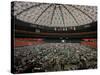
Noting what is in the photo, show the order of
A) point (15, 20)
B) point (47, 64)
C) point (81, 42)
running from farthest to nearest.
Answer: point (81, 42) → point (47, 64) → point (15, 20)

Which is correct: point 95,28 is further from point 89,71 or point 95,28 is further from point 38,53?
point 38,53

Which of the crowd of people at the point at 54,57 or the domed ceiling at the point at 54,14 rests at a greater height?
the domed ceiling at the point at 54,14

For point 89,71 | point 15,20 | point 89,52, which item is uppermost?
point 15,20

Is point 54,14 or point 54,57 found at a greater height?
point 54,14

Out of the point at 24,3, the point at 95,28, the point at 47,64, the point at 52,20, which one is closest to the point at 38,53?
the point at 47,64
